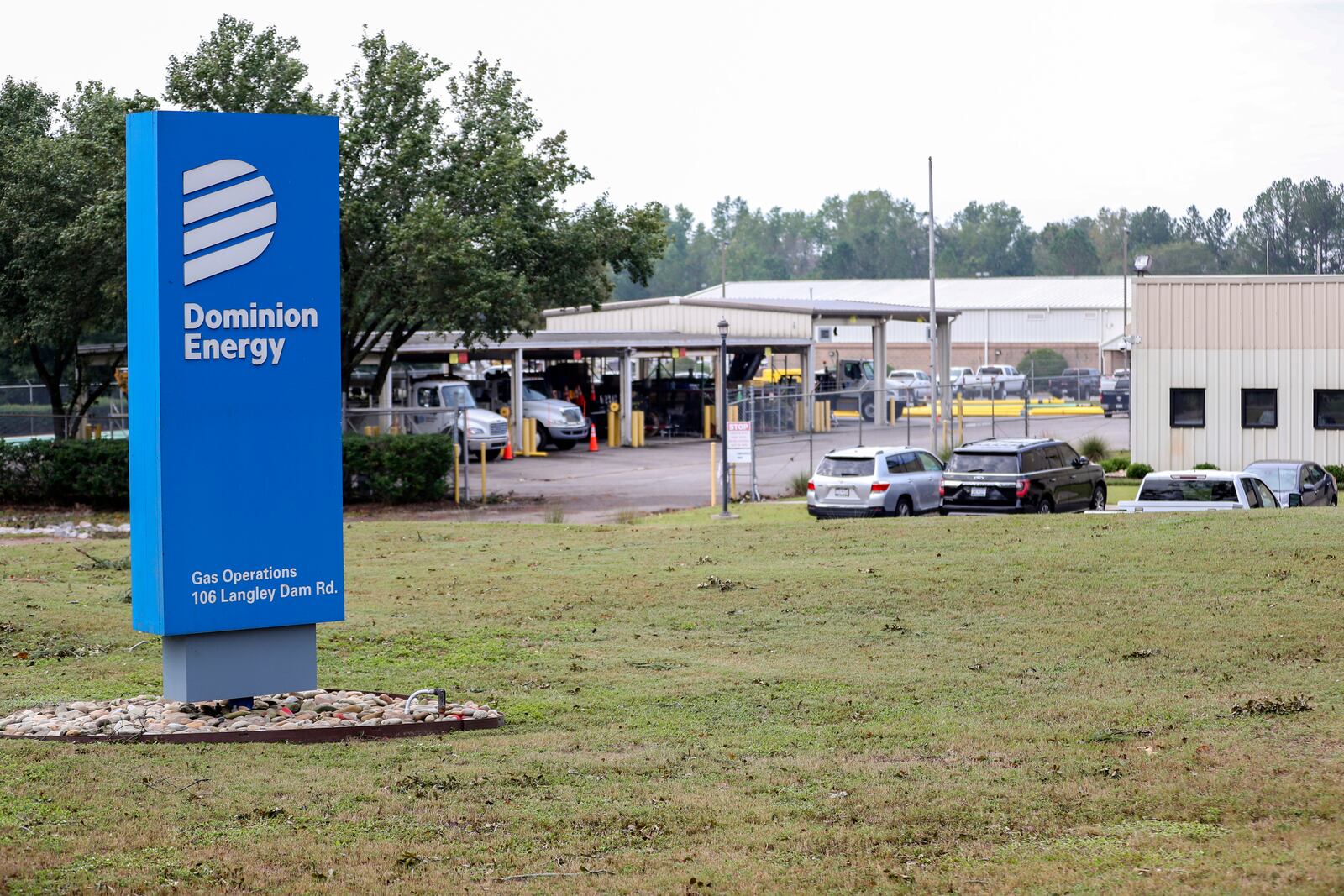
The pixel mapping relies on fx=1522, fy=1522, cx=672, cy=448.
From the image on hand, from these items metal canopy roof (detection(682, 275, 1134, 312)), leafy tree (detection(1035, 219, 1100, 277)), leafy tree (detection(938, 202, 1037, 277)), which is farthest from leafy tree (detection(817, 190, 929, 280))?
metal canopy roof (detection(682, 275, 1134, 312))

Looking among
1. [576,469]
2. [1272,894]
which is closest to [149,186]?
[1272,894]

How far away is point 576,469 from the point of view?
4131cm

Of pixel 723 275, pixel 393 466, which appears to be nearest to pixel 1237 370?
pixel 393 466

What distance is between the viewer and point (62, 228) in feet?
111

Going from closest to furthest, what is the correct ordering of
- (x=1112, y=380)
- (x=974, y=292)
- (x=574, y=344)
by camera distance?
(x=574, y=344) → (x=1112, y=380) → (x=974, y=292)

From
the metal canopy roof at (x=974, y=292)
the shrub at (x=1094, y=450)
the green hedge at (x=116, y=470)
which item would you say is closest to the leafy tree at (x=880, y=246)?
the metal canopy roof at (x=974, y=292)

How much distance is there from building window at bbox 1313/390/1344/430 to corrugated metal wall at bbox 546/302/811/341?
24.3 metres

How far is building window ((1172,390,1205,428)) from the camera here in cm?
3553

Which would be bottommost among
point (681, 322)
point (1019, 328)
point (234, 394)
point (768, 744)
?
point (768, 744)

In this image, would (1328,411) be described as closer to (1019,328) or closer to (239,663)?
(239,663)

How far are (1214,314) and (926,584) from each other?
21054mm

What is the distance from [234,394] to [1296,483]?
22638 mm

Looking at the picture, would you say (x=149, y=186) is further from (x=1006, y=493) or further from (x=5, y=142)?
(x=5, y=142)

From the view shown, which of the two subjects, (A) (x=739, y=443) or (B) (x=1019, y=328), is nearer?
(A) (x=739, y=443)
